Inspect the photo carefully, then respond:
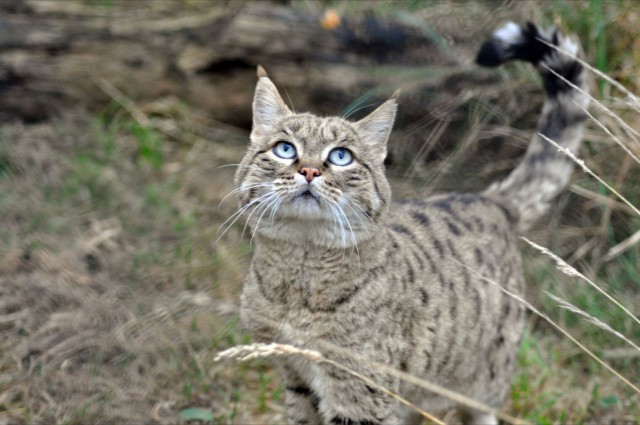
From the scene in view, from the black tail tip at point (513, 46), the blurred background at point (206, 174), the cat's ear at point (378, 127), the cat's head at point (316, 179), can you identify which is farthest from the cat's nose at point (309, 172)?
the blurred background at point (206, 174)

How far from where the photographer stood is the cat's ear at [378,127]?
3781 mm

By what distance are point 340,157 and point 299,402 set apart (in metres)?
1.11

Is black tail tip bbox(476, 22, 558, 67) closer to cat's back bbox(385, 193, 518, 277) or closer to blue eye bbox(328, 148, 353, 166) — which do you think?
cat's back bbox(385, 193, 518, 277)

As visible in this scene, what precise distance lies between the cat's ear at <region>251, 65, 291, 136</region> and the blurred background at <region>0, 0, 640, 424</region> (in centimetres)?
130

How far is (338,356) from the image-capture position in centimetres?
344

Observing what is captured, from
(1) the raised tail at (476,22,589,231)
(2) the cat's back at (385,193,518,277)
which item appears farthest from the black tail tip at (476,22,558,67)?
(2) the cat's back at (385,193,518,277)

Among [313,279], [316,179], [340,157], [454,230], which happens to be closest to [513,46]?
[454,230]

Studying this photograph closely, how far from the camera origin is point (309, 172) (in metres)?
3.35

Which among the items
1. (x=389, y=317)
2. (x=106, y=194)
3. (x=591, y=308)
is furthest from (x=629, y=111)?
(x=106, y=194)

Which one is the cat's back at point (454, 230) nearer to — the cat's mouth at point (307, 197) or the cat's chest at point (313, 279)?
the cat's chest at point (313, 279)

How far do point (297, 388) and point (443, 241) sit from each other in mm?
1000

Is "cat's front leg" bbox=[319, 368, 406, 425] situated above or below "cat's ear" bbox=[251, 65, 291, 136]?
below

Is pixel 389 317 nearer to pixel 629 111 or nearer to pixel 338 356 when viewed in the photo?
pixel 338 356

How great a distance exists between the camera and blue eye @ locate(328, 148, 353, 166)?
356 centimetres
